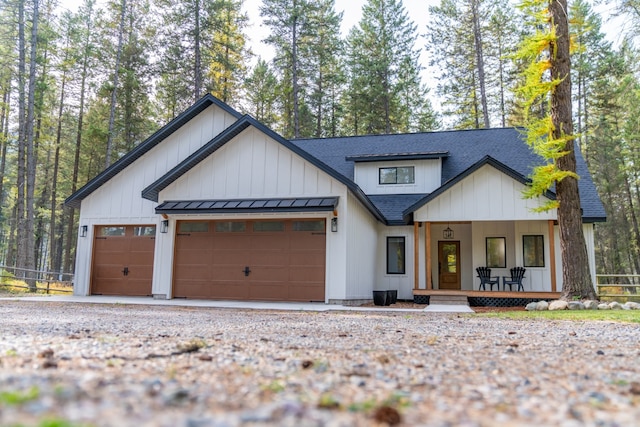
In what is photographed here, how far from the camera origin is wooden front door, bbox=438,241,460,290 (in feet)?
49.4

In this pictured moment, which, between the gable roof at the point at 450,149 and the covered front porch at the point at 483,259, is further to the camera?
the gable roof at the point at 450,149

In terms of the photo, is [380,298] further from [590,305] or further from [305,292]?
[590,305]

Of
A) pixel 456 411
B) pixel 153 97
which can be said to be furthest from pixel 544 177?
pixel 153 97

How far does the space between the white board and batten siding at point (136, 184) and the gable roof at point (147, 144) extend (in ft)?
0.36

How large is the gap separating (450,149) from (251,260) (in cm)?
889

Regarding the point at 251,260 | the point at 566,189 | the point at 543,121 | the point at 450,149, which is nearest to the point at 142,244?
the point at 251,260

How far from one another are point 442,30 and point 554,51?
16.1 metres

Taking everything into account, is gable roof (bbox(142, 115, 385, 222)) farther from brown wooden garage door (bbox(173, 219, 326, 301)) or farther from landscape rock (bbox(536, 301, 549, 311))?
landscape rock (bbox(536, 301, 549, 311))

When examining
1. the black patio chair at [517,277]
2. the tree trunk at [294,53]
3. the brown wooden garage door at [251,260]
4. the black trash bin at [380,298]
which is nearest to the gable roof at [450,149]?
the black patio chair at [517,277]

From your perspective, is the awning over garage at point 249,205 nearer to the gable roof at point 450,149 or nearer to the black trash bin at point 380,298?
the black trash bin at point 380,298

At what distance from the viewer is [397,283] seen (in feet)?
45.6

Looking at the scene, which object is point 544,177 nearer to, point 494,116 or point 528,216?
point 528,216

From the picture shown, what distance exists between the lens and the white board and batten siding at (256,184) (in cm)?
1107

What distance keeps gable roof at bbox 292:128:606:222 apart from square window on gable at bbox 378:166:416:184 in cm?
67
